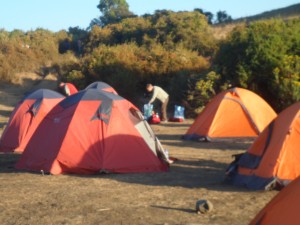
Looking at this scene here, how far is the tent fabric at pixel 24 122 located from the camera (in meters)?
15.3

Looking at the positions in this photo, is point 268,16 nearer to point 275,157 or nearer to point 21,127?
point 21,127

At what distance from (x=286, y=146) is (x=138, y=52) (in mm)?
24248

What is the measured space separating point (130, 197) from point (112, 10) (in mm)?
73237

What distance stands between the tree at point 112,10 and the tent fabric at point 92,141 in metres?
61.7

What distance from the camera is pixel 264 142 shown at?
32.9 feet

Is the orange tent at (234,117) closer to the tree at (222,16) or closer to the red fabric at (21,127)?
the red fabric at (21,127)

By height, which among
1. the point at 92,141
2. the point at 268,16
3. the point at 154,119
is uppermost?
the point at 268,16

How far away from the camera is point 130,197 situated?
941cm

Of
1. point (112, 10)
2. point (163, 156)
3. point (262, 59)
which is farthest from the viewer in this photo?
point (112, 10)

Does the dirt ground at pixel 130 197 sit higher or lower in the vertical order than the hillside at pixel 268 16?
lower

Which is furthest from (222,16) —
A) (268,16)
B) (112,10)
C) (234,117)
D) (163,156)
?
(163,156)

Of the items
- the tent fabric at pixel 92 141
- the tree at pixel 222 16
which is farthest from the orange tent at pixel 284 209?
the tree at pixel 222 16

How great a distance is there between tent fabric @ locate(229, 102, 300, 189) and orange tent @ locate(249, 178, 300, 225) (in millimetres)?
3928

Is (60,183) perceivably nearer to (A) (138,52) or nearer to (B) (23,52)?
(A) (138,52)
